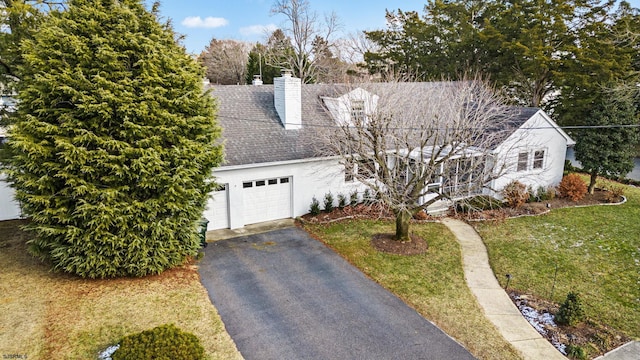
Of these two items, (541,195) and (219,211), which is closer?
(219,211)

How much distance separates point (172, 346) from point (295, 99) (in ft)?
37.5

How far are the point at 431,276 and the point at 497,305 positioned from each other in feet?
6.28

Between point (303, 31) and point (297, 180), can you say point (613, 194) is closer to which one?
point (297, 180)

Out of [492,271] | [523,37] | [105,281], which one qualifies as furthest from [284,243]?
[523,37]

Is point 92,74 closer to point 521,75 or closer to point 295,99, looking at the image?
point 295,99

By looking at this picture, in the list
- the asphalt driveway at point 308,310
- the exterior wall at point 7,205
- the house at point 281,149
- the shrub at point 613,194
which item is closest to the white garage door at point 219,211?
the house at point 281,149

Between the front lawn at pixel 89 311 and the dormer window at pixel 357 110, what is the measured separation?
695 cm

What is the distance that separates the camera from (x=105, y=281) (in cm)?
1033

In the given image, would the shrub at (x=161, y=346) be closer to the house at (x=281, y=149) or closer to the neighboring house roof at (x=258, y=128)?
the house at (x=281, y=149)

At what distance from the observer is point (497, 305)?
9.84 metres

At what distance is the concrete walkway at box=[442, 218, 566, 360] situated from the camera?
322 inches

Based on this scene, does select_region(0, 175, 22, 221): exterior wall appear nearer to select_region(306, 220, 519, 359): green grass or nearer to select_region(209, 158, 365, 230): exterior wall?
select_region(209, 158, 365, 230): exterior wall

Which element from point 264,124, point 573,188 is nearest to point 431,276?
point 264,124

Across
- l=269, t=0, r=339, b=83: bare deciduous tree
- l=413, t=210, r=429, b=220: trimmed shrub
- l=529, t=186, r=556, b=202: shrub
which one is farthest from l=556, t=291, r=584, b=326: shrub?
l=269, t=0, r=339, b=83: bare deciduous tree
